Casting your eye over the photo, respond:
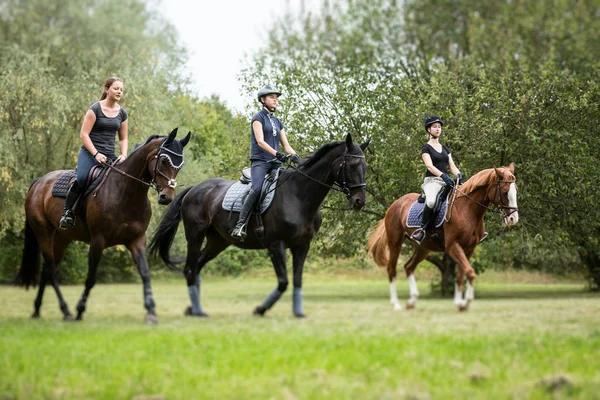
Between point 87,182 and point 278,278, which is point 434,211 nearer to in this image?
point 278,278

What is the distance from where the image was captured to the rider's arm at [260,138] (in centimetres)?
1188

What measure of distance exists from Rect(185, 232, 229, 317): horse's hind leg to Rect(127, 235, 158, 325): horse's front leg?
1.51 meters

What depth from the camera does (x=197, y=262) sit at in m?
13.5

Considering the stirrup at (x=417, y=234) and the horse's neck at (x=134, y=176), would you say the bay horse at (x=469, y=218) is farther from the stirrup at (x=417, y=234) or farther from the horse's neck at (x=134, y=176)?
the horse's neck at (x=134, y=176)

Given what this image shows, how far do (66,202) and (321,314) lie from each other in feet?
13.9

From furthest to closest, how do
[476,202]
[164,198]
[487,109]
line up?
1. [487,109]
2. [476,202]
3. [164,198]

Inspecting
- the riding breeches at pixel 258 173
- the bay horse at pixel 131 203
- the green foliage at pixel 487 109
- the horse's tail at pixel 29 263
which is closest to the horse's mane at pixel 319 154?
the riding breeches at pixel 258 173

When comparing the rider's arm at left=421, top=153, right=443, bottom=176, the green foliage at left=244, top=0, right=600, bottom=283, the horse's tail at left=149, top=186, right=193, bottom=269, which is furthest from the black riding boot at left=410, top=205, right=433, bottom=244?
the green foliage at left=244, top=0, right=600, bottom=283

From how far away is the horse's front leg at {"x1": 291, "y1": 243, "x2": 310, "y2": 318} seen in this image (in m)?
11.4

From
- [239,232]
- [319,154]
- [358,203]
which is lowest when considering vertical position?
[239,232]

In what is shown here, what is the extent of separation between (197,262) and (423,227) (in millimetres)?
3991

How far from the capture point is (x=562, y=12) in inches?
1108

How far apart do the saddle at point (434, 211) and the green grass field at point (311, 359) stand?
3.33 m

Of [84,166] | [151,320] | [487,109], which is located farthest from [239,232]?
[487,109]
